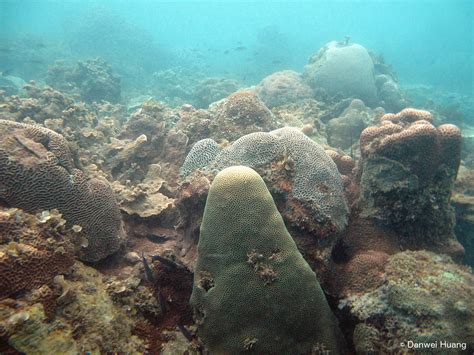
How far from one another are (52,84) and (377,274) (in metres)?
21.1

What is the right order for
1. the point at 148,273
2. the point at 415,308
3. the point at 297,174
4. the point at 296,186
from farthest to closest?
the point at 297,174 → the point at 296,186 → the point at 148,273 → the point at 415,308

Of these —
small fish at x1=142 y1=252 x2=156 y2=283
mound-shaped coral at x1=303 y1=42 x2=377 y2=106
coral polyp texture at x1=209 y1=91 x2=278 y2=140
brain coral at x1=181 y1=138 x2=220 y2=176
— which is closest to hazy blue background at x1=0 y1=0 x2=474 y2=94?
mound-shaped coral at x1=303 y1=42 x2=377 y2=106

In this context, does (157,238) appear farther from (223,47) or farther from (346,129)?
(223,47)

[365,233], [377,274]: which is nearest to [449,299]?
[377,274]

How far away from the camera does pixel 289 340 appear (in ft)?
10.1

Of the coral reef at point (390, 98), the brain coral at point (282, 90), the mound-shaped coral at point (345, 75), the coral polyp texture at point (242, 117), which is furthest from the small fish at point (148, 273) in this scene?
the coral reef at point (390, 98)

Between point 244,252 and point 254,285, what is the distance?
1.20 feet

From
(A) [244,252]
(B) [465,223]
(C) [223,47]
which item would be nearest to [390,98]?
(B) [465,223]

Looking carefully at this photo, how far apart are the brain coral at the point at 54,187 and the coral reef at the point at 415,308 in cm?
329

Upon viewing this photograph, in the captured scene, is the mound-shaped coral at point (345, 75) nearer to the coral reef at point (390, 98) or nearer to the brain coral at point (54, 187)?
the coral reef at point (390, 98)

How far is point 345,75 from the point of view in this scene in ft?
52.0

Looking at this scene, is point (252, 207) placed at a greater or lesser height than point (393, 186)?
greater

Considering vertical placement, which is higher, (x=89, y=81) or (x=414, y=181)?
(x=414, y=181)

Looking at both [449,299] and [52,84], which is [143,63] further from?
[449,299]
